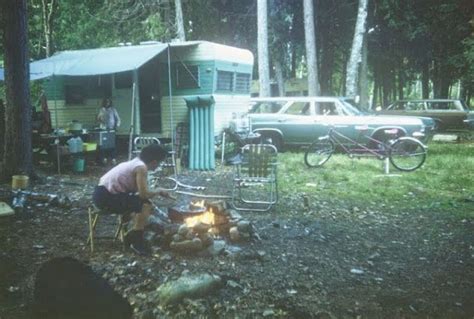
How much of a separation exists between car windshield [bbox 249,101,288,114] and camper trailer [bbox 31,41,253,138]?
1.21ft

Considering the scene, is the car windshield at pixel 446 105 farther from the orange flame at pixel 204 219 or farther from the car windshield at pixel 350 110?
the orange flame at pixel 204 219

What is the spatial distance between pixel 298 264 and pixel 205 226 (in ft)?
4.02

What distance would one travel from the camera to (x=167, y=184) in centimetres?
975

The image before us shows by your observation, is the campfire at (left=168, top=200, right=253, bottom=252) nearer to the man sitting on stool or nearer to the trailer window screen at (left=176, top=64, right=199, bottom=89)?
the man sitting on stool

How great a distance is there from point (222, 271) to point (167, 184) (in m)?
4.97

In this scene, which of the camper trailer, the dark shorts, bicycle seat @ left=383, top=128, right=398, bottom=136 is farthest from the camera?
the camper trailer

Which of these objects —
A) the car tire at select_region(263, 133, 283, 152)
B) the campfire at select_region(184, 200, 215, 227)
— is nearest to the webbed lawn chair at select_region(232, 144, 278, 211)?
the campfire at select_region(184, 200, 215, 227)

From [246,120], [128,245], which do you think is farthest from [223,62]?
[128,245]

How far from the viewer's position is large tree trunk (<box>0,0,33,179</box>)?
8891 mm

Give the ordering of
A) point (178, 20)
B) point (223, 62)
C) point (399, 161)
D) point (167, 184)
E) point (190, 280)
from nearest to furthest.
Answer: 1. point (190, 280)
2. point (167, 184)
3. point (399, 161)
4. point (223, 62)
5. point (178, 20)

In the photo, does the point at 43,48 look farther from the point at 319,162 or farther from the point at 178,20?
the point at 319,162

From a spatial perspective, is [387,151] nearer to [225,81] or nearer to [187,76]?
[225,81]

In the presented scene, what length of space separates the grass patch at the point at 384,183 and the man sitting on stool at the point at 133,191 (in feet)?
13.0

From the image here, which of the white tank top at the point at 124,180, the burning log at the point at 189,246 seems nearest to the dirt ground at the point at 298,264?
the burning log at the point at 189,246
